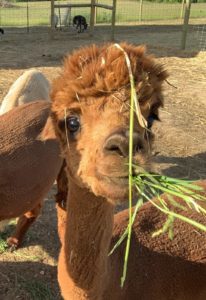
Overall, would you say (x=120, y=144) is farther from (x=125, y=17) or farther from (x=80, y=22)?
(x=125, y=17)

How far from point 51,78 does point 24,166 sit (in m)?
5.56

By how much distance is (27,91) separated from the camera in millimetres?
5047

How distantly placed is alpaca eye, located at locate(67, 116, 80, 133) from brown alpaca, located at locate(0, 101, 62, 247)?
4.86 feet

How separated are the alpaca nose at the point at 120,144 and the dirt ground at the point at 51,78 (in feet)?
0.68

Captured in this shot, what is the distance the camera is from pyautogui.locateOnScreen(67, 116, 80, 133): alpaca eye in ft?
6.15

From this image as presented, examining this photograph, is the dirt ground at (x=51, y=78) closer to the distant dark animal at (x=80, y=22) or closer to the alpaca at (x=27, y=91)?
the distant dark animal at (x=80, y=22)

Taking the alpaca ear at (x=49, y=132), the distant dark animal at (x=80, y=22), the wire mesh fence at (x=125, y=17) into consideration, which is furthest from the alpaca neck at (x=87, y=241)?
the distant dark animal at (x=80, y=22)

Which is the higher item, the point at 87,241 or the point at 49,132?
the point at 49,132

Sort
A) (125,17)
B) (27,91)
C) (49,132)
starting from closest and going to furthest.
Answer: (49,132) < (27,91) < (125,17)

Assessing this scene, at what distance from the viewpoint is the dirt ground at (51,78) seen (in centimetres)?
354

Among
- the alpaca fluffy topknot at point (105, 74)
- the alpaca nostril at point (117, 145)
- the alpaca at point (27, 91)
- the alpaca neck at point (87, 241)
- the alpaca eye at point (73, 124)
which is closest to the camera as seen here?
the alpaca nostril at point (117, 145)

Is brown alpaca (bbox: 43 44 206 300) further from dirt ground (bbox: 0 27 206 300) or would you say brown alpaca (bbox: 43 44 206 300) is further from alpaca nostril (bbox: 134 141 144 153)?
dirt ground (bbox: 0 27 206 300)

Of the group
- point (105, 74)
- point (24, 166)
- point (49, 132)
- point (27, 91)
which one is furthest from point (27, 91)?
point (105, 74)

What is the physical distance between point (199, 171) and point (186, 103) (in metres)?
2.66
